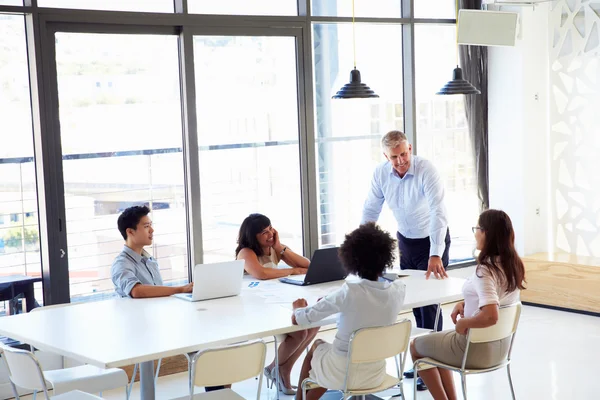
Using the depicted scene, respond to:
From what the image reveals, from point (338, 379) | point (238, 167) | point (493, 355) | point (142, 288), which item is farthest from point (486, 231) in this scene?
point (238, 167)

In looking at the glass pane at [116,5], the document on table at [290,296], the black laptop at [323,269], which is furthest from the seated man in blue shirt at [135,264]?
the glass pane at [116,5]

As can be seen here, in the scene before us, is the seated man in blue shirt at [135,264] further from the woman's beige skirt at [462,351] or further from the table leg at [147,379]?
the woman's beige skirt at [462,351]

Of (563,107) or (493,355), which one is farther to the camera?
(563,107)

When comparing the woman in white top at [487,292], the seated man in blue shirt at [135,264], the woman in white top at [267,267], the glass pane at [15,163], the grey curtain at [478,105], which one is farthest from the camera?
the grey curtain at [478,105]

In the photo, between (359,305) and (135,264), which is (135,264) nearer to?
(135,264)

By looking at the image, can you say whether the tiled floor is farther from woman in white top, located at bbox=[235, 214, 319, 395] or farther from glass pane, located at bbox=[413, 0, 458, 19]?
glass pane, located at bbox=[413, 0, 458, 19]

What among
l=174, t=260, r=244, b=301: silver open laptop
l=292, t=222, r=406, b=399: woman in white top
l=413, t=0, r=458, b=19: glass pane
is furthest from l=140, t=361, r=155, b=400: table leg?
l=413, t=0, r=458, b=19: glass pane

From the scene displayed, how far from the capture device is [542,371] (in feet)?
17.4

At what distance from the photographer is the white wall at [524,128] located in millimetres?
7227

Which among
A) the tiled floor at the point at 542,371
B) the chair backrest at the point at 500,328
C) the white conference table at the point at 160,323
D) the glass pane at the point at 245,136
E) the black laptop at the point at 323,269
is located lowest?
the tiled floor at the point at 542,371

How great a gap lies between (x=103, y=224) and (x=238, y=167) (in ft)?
3.80

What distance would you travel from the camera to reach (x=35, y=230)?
515 cm

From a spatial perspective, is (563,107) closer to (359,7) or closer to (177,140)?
(359,7)

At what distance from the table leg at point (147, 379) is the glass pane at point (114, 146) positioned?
165 cm
